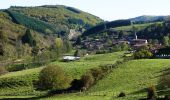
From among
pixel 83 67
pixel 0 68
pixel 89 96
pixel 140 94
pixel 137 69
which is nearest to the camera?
pixel 140 94

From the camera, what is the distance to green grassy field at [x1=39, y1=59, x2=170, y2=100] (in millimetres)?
77156

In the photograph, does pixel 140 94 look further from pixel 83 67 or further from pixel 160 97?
pixel 83 67

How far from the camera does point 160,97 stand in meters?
66.9

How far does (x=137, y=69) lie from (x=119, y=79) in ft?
38.9

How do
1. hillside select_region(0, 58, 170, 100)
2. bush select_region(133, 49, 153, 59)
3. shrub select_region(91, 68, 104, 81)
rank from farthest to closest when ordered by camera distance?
bush select_region(133, 49, 153, 59) → shrub select_region(91, 68, 104, 81) → hillside select_region(0, 58, 170, 100)

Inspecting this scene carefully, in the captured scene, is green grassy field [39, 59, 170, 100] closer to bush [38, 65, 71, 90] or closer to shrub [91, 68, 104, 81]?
shrub [91, 68, 104, 81]

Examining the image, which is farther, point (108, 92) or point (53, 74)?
point (53, 74)

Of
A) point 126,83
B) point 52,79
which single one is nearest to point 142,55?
point 126,83

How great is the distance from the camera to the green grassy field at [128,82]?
77.2 m

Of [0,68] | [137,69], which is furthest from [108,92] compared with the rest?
[0,68]

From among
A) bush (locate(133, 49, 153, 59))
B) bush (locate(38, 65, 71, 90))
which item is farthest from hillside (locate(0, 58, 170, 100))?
bush (locate(133, 49, 153, 59))

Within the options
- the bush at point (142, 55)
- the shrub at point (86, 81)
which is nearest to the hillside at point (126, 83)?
the shrub at point (86, 81)

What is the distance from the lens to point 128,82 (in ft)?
294

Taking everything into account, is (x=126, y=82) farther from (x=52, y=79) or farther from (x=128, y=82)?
(x=52, y=79)
